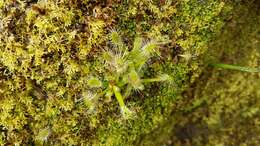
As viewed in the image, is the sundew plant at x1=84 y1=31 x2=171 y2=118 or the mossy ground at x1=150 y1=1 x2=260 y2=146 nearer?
the sundew plant at x1=84 y1=31 x2=171 y2=118

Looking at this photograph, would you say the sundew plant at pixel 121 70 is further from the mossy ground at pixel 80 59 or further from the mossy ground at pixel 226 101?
the mossy ground at pixel 226 101

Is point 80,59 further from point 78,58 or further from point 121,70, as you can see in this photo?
point 121,70

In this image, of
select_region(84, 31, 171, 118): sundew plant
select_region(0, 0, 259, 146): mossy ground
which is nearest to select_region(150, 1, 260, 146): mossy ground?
select_region(0, 0, 259, 146): mossy ground

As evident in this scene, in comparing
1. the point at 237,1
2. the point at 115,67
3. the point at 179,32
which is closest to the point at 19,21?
the point at 115,67

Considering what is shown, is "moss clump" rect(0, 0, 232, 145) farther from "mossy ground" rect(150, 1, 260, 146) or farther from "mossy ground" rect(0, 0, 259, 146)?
"mossy ground" rect(150, 1, 260, 146)

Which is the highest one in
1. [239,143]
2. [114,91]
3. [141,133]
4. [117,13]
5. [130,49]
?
[117,13]

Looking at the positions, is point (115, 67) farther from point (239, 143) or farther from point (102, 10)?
point (239, 143)

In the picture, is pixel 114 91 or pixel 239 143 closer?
pixel 114 91
